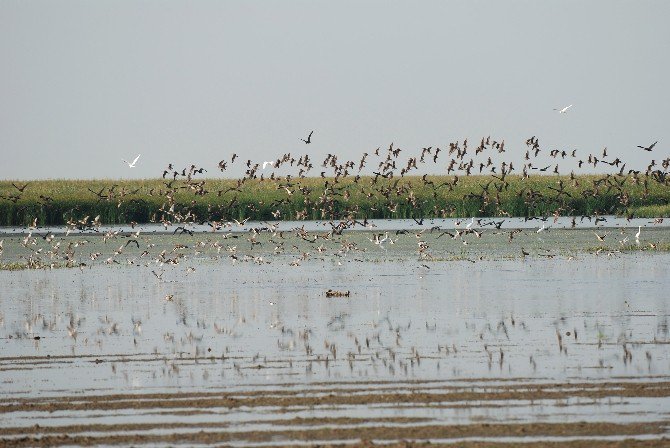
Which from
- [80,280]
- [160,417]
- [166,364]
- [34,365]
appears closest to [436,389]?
[160,417]

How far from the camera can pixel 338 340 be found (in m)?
18.9

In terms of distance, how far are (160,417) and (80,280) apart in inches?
839

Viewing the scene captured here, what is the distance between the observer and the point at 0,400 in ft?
46.2

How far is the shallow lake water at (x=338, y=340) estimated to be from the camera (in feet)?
42.7

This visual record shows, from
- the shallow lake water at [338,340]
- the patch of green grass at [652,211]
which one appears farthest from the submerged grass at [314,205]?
the shallow lake water at [338,340]

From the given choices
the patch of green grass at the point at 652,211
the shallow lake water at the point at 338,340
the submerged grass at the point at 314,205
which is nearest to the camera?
the shallow lake water at the point at 338,340

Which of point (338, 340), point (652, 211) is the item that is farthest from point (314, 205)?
point (338, 340)

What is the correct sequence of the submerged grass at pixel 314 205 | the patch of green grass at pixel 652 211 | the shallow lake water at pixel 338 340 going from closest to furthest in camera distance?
the shallow lake water at pixel 338 340
the patch of green grass at pixel 652 211
the submerged grass at pixel 314 205

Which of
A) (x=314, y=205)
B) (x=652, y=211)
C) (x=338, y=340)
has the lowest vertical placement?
(x=338, y=340)

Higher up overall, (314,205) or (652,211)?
(314,205)

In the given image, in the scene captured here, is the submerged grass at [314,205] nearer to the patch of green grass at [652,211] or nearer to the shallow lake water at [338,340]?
the patch of green grass at [652,211]

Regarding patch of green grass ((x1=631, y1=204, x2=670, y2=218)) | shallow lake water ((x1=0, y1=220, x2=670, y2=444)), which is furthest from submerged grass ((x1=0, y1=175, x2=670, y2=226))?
shallow lake water ((x1=0, y1=220, x2=670, y2=444))

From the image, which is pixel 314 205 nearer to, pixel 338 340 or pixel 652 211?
pixel 652 211

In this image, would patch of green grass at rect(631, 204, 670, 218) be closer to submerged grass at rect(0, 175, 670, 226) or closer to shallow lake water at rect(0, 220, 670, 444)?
submerged grass at rect(0, 175, 670, 226)
